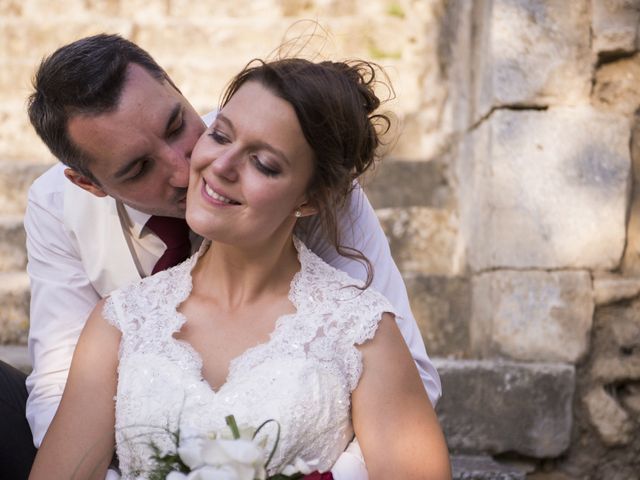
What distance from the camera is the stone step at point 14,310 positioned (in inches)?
151

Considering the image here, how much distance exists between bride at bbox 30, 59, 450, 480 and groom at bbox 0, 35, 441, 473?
1.01ft

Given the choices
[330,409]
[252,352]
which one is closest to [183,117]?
[252,352]

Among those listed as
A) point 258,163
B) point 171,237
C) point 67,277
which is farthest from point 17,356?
point 258,163

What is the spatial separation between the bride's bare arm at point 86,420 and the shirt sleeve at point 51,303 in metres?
0.33

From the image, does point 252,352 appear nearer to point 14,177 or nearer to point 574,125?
point 574,125

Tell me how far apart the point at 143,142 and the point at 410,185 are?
84.3 inches

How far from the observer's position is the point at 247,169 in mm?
2182

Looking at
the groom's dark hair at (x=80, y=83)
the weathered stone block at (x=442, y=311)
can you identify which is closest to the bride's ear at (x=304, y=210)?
the groom's dark hair at (x=80, y=83)

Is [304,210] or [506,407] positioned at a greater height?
[304,210]

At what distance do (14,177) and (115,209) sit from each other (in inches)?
76.1

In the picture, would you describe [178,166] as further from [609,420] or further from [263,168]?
[609,420]

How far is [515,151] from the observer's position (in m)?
3.53

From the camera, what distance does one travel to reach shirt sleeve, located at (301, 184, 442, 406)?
2.63m

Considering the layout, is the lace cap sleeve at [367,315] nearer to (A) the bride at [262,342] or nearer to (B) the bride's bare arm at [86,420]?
(A) the bride at [262,342]
